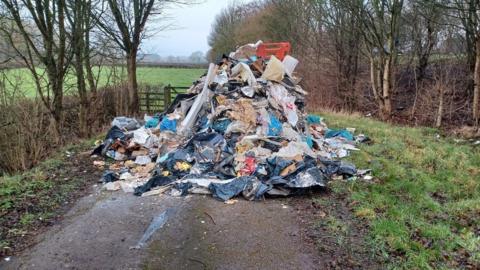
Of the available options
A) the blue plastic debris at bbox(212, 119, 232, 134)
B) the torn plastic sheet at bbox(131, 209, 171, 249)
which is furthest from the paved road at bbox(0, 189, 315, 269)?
the blue plastic debris at bbox(212, 119, 232, 134)

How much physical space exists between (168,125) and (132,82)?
586 cm

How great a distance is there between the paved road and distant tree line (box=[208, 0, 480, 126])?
906 centimetres

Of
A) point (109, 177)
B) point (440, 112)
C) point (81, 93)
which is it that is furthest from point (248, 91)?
point (440, 112)

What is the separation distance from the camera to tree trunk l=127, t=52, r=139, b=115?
1233cm

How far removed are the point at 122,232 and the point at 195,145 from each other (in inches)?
92.1

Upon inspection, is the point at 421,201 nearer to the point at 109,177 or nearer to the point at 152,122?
the point at 109,177

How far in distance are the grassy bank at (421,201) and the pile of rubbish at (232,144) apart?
0.61 m

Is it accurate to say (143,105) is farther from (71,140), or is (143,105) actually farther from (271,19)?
(271,19)

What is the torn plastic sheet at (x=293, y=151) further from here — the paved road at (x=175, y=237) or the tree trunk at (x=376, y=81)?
the tree trunk at (x=376, y=81)

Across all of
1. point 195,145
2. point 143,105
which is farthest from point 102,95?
point 195,145

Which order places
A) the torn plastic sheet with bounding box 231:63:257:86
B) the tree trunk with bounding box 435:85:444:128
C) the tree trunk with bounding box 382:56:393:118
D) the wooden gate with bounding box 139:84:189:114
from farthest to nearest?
the wooden gate with bounding box 139:84:189:114
the tree trunk with bounding box 382:56:393:118
the tree trunk with bounding box 435:85:444:128
the torn plastic sheet with bounding box 231:63:257:86

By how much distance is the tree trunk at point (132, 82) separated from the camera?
12.3 m

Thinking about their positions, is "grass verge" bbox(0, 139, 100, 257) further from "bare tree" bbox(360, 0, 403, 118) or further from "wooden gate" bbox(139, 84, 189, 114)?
"bare tree" bbox(360, 0, 403, 118)

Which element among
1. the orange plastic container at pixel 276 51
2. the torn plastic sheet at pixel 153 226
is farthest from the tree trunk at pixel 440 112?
the torn plastic sheet at pixel 153 226
